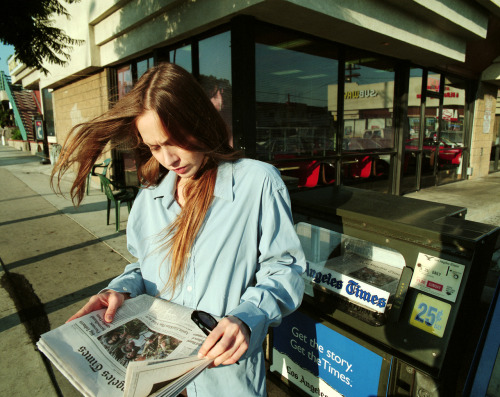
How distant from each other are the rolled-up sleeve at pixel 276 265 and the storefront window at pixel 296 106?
3.69 meters

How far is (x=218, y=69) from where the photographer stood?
4816 mm

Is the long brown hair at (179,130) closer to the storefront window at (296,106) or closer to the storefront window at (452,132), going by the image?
the storefront window at (296,106)

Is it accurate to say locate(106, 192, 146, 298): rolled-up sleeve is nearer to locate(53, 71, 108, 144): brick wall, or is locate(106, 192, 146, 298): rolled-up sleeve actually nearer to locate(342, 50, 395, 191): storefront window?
locate(342, 50, 395, 191): storefront window

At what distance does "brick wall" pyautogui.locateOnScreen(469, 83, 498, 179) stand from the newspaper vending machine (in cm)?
980

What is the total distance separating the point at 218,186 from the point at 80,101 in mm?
9623

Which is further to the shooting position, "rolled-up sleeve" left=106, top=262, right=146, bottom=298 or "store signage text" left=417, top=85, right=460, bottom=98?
"store signage text" left=417, top=85, right=460, bottom=98

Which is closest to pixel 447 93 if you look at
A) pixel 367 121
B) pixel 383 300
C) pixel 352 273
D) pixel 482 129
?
pixel 482 129

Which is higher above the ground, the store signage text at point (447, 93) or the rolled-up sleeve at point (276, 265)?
the store signage text at point (447, 93)

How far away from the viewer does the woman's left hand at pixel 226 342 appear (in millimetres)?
817

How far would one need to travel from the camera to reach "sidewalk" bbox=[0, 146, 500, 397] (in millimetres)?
2369

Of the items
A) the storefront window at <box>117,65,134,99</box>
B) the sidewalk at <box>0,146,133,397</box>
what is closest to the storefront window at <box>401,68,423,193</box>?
the storefront window at <box>117,65,134,99</box>

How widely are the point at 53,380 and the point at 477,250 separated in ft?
8.28

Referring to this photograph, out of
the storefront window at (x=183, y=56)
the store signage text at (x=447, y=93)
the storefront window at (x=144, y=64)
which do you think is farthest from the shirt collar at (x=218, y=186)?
the store signage text at (x=447, y=93)

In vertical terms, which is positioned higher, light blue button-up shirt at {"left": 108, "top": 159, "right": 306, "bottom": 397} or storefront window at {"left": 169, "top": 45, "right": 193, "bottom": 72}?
storefront window at {"left": 169, "top": 45, "right": 193, "bottom": 72}
